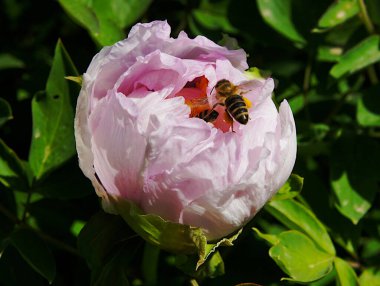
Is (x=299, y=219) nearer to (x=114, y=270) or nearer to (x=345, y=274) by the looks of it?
(x=345, y=274)

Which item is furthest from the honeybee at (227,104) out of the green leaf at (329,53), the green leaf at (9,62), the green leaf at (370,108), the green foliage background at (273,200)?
the green leaf at (9,62)

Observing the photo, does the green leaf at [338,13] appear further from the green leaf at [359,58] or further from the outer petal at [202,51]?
the outer petal at [202,51]

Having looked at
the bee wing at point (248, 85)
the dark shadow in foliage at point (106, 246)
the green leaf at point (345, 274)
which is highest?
the bee wing at point (248, 85)

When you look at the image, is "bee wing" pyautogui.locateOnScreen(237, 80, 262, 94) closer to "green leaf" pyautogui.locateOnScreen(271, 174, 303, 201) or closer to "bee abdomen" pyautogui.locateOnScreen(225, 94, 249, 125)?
"bee abdomen" pyautogui.locateOnScreen(225, 94, 249, 125)

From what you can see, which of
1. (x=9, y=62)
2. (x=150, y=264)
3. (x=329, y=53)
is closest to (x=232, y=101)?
(x=150, y=264)

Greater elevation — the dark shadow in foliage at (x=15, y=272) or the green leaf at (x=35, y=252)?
the green leaf at (x=35, y=252)

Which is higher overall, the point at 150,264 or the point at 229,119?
the point at 229,119

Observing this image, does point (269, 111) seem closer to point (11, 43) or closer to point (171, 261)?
point (171, 261)

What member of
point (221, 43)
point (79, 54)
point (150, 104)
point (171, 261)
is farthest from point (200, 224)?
point (79, 54)
